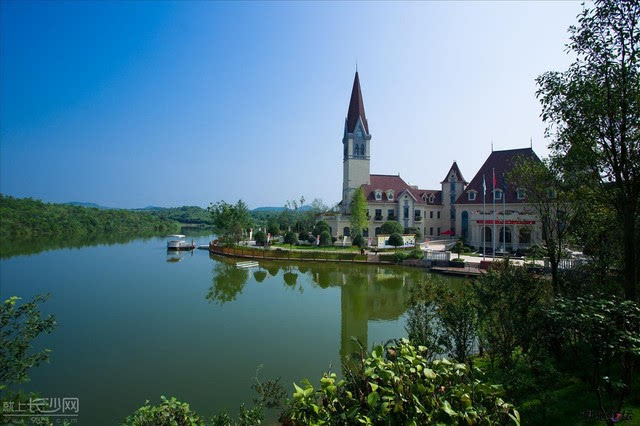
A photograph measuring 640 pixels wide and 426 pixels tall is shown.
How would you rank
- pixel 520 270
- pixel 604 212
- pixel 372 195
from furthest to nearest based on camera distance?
pixel 372 195
pixel 604 212
pixel 520 270

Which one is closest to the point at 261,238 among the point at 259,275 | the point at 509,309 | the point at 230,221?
the point at 230,221

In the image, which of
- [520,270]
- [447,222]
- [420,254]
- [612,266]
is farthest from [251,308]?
[447,222]

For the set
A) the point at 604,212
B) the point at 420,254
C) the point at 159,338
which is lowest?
the point at 159,338

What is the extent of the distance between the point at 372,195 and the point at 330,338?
32035 mm

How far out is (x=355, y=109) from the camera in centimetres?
4569

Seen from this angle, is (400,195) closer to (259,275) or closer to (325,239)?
(325,239)

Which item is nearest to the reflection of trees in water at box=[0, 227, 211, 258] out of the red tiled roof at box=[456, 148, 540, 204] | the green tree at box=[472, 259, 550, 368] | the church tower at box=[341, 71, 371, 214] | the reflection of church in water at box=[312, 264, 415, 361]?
the reflection of church in water at box=[312, 264, 415, 361]

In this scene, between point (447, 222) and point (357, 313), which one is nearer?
point (357, 313)

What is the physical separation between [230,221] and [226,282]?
2106 centimetres

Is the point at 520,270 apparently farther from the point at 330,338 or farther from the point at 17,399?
the point at 17,399

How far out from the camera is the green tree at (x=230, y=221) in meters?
39.7

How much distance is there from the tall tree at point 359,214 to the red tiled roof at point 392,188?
3.30m

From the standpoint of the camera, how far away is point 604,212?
812cm

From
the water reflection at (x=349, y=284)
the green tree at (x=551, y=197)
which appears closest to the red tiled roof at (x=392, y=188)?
the water reflection at (x=349, y=284)
